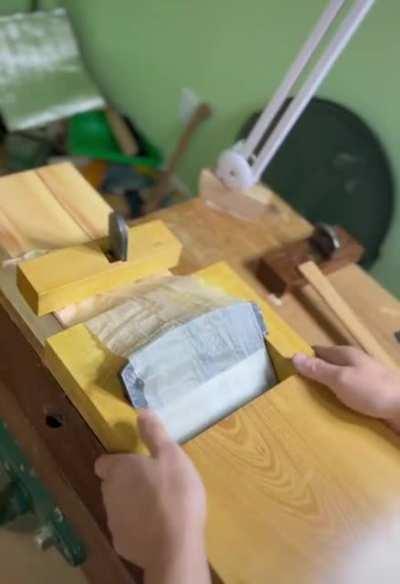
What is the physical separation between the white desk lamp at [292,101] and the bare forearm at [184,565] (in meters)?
0.62

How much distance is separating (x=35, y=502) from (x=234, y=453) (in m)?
0.37

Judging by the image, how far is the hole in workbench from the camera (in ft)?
2.21

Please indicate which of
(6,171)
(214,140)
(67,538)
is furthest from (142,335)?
(6,171)

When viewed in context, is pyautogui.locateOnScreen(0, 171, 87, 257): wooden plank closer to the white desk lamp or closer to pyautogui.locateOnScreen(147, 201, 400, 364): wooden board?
pyautogui.locateOnScreen(147, 201, 400, 364): wooden board

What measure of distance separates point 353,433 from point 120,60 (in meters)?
1.55

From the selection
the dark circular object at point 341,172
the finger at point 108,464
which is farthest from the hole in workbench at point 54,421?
the dark circular object at point 341,172

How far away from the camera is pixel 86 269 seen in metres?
0.68

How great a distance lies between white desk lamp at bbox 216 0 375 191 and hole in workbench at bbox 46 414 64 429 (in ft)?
1.63

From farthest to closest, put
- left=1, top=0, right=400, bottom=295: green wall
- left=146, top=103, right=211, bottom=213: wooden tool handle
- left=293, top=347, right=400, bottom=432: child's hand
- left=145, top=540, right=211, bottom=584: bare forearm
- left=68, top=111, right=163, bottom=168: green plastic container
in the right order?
left=68, top=111, right=163, bottom=168: green plastic container → left=146, top=103, right=211, bottom=213: wooden tool handle → left=1, top=0, right=400, bottom=295: green wall → left=293, top=347, right=400, bottom=432: child's hand → left=145, top=540, right=211, bottom=584: bare forearm

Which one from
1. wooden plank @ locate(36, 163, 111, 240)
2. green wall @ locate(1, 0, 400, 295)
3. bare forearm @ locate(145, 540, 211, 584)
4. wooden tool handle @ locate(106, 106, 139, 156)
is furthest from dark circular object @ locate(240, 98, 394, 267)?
bare forearm @ locate(145, 540, 211, 584)

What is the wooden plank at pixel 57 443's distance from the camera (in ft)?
2.11

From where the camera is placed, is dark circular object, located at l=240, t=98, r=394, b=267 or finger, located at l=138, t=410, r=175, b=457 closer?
finger, located at l=138, t=410, r=175, b=457

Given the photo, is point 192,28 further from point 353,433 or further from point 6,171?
point 353,433

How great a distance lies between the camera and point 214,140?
1699 mm
